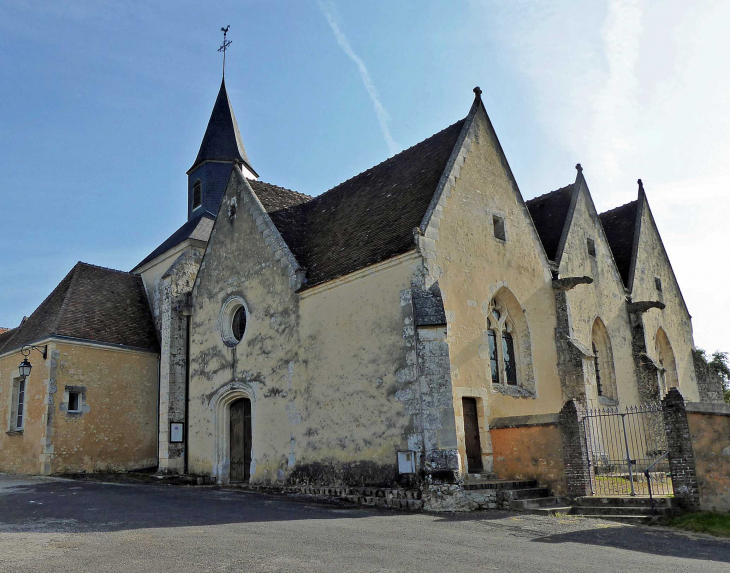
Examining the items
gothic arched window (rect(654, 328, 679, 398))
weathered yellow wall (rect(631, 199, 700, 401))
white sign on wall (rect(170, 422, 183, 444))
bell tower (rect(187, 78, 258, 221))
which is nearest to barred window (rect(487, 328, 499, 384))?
weathered yellow wall (rect(631, 199, 700, 401))

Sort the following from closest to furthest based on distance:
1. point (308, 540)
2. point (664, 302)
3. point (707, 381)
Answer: point (308, 540)
point (664, 302)
point (707, 381)

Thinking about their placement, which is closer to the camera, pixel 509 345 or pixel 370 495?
pixel 370 495

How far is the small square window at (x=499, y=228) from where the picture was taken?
15.6 m

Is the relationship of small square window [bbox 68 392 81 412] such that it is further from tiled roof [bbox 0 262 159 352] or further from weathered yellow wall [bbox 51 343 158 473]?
tiled roof [bbox 0 262 159 352]

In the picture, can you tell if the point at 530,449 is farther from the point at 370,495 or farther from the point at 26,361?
the point at 26,361

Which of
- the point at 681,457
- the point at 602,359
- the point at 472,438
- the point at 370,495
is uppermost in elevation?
the point at 602,359

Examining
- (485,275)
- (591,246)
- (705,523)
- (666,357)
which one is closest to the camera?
(705,523)

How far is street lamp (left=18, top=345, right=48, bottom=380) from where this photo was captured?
17.9 meters

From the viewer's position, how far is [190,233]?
2295 centimetres

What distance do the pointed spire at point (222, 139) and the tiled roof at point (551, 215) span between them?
12796mm

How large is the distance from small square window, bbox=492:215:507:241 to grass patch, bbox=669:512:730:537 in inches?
299

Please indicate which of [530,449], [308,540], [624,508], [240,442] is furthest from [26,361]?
[624,508]

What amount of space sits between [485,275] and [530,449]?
419cm

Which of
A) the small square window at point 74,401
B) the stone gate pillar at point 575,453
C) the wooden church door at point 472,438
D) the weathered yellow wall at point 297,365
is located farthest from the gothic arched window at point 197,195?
the stone gate pillar at point 575,453
